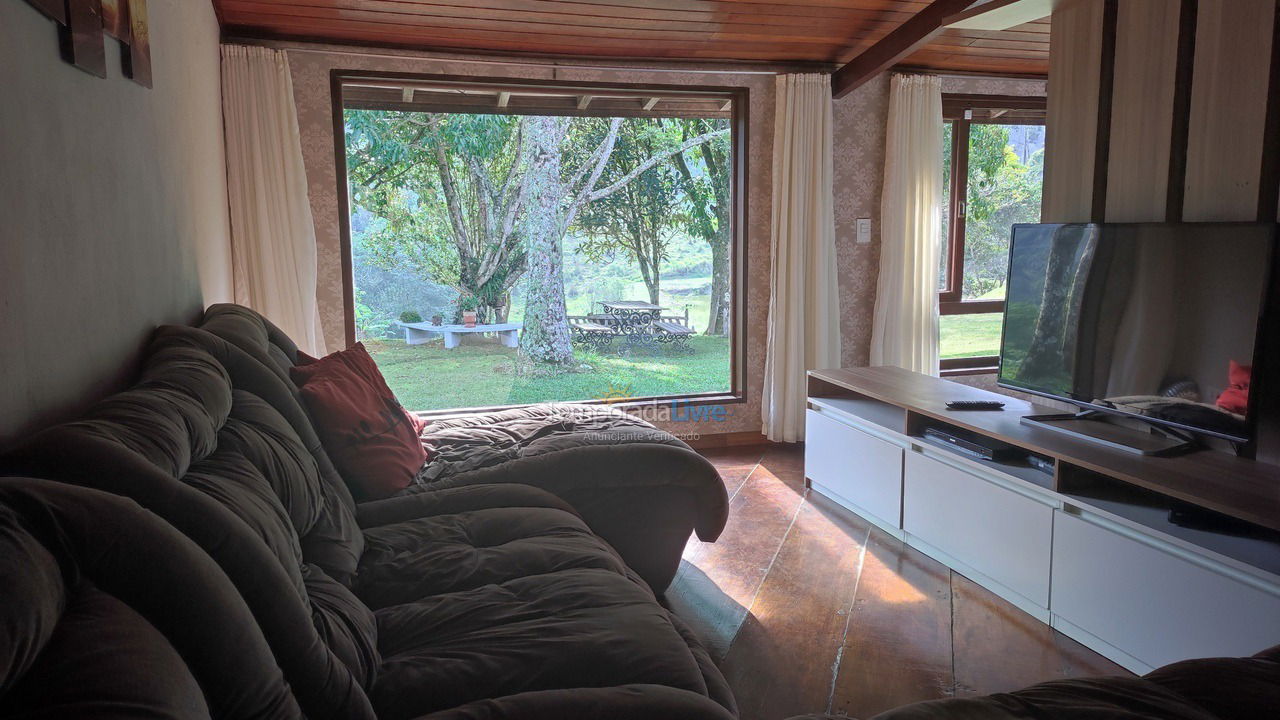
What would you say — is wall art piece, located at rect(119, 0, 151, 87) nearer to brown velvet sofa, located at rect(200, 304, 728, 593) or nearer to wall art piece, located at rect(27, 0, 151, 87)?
wall art piece, located at rect(27, 0, 151, 87)

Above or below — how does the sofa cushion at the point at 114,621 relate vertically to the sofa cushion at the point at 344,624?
above

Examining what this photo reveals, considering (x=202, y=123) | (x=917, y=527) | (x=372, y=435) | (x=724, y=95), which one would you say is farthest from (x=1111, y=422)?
(x=202, y=123)

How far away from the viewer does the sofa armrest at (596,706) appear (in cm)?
131

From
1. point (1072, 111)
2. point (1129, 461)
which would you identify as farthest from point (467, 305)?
point (1129, 461)

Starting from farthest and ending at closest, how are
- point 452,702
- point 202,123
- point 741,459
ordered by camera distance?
1. point 741,459
2. point 202,123
3. point 452,702

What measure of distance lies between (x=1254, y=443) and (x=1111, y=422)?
0.51m

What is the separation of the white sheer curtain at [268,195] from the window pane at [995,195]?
4.27 metres

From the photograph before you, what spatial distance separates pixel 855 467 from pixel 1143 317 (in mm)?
1424

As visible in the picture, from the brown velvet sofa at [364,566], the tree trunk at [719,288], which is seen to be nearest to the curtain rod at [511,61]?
the brown velvet sofa at [364,566]

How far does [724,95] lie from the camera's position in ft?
16.2

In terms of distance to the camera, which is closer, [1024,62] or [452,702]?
[452,702]

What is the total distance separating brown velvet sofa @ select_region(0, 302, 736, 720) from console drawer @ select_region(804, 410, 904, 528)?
1.67 m

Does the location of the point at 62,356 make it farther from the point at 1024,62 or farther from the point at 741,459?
the point at 1024,62

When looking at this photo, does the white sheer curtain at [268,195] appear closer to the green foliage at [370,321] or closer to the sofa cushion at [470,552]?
the sofa cushion at [470,552]
